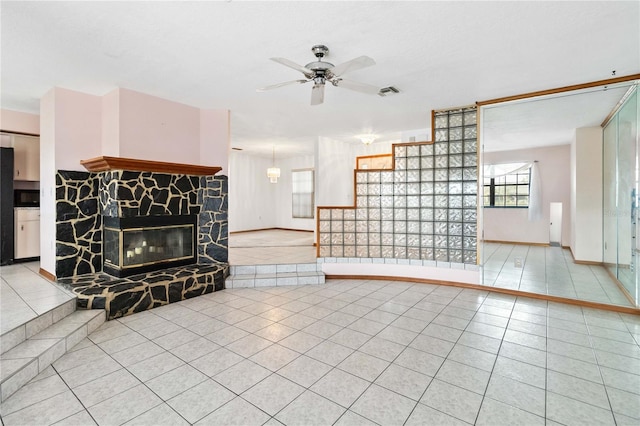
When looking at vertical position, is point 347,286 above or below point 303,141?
below

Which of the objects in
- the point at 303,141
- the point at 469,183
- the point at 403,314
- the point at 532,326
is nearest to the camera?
the point at 532,326

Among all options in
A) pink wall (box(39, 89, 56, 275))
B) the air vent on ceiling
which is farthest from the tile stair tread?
the air vent on ceiling

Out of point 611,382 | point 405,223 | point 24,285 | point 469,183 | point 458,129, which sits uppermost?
point 458,129

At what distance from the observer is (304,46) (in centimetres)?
283

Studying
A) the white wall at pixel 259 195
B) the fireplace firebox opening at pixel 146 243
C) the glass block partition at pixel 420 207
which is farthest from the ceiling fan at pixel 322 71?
the white wall at pixel 259 195

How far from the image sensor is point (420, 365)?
247 centimetres

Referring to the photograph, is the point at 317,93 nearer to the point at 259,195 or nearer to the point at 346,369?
the point at 346,369

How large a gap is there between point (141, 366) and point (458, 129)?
4.90 meters

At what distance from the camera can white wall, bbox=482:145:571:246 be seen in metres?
7.18

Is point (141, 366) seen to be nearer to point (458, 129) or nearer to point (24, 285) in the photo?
point (24, 285)

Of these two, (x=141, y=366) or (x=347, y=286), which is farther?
Result: (x=347, y=286)

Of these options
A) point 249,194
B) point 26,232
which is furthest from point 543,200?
point 26,232

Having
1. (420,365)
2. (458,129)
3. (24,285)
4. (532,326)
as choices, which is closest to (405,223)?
(458,129)

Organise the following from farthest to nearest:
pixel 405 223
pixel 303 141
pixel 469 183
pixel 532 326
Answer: pixel 303 141 < pixel 405 223 < pixel 469 183 < pixel 532 326
